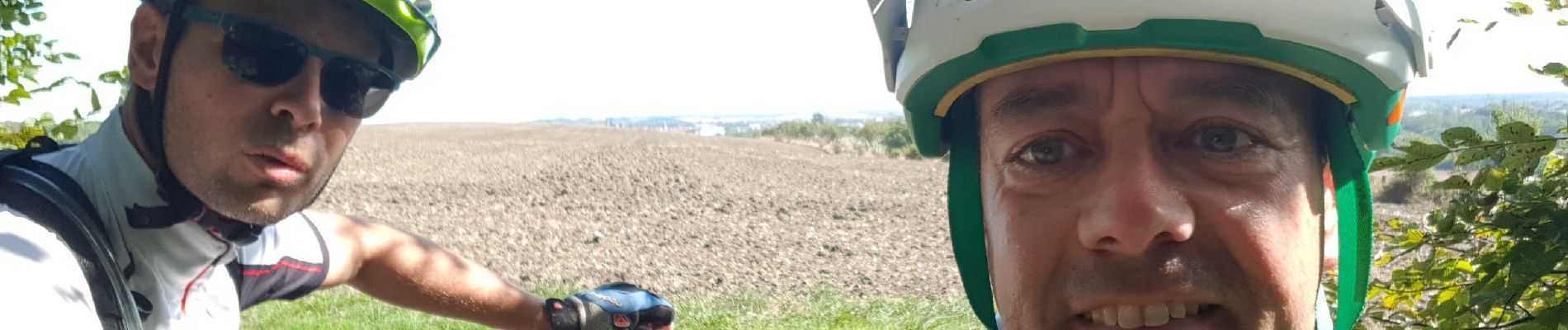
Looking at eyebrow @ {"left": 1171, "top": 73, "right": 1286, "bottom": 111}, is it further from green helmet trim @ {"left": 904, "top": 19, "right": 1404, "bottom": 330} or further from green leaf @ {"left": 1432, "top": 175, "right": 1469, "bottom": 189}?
green leaf @ {"left": 1432, "top": 175, "right": 1469, "bottom": 189}

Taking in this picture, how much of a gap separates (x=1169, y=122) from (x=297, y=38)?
2.01 metres

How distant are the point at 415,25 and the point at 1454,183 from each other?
241 centimetres

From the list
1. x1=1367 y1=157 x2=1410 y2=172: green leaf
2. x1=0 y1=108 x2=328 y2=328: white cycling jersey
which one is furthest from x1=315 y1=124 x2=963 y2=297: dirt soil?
x1=1367 y1=157 x2=1410 y2=172: green leaf

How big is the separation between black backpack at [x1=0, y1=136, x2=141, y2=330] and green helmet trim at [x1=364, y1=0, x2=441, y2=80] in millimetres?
766

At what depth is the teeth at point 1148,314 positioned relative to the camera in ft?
5.26

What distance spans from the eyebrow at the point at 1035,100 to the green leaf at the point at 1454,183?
110cm

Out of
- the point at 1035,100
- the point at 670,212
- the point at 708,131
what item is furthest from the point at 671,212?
the point at 708,131

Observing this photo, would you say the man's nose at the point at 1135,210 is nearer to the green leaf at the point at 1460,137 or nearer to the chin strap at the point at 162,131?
the green leaf at the point at 1460,137

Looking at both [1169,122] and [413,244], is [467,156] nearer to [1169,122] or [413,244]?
[413,244]

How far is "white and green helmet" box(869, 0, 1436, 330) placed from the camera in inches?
61.7

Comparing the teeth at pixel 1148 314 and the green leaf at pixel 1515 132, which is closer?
the teeth at pixel 1148 314

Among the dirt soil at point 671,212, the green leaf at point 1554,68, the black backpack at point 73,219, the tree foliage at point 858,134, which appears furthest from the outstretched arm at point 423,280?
the tree foliage at point 858,134

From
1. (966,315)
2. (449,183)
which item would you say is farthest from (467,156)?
(966,315)

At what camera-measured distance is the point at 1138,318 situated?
162cm
